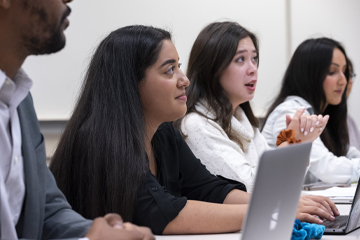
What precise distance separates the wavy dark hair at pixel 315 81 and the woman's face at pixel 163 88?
150 cm

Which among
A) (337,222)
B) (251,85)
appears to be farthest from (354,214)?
(251,85)

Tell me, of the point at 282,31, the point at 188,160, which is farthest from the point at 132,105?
the point at 282,31

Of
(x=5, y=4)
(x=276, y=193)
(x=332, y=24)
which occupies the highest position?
(x=5, y=4)

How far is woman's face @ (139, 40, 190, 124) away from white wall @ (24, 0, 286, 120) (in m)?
1.53

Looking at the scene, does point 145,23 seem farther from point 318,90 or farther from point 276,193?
point 276,193

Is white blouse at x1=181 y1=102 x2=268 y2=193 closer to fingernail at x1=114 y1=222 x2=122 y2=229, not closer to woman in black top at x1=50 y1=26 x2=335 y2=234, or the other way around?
woman in black top at x1=50 y1=26 x2=335 y2=234

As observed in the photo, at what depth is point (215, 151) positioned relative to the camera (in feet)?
5.95

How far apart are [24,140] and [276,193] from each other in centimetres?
48

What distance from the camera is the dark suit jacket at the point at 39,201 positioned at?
0.90m

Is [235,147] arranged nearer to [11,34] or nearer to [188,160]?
[188,160]

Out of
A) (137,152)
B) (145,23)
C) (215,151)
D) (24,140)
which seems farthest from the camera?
(145,23)

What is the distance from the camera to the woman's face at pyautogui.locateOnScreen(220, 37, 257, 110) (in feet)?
6.79

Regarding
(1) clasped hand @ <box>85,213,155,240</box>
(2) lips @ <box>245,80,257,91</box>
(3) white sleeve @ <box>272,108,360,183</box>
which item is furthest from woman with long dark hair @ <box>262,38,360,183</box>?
A: (1) clasped hand @ <box>85,213,155,240</box>

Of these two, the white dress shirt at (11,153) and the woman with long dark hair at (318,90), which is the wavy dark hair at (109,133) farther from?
the woman with long dark hair at (318,90)
